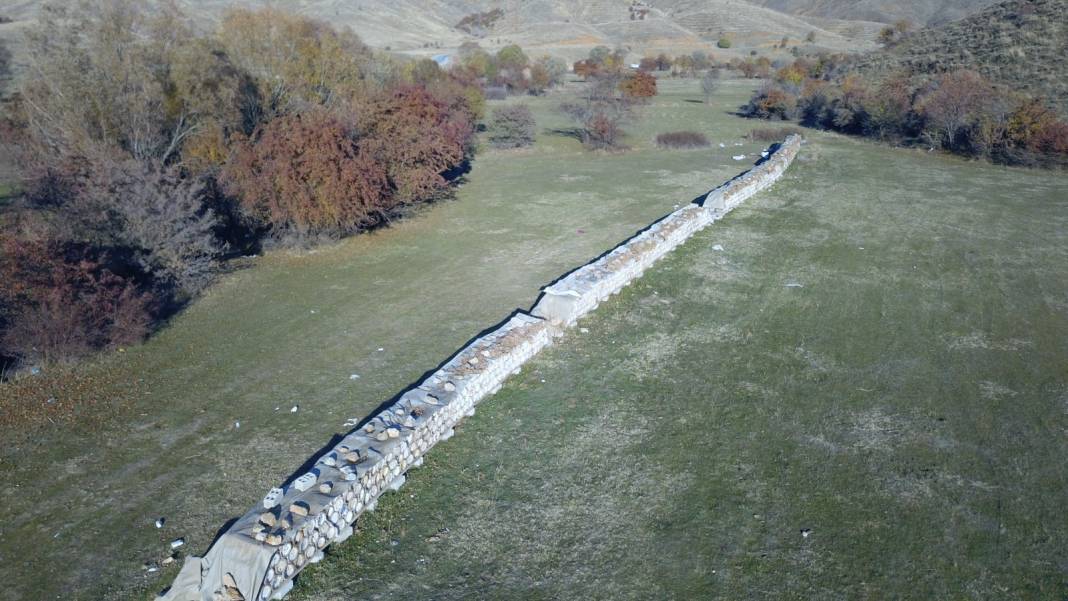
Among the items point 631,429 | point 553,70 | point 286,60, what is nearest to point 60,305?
point 631,429

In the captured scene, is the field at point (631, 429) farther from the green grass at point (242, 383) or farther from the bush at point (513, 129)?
the bush at point (513, 129)

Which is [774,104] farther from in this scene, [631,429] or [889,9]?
[889,9]

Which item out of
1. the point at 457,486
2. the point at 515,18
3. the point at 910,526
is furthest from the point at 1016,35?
the point at 515,18

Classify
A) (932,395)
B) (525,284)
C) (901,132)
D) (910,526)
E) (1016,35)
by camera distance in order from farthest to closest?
(1016,35), (901,132), (525,284), (932,395), (910,526)

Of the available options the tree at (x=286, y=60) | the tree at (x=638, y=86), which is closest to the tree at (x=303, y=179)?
the tree at (x=286, y=60)

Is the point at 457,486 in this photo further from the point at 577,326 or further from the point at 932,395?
the point at 932,395

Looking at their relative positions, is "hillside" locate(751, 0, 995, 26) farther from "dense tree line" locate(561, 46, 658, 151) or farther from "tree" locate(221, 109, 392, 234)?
"tree" locate(221, 109, 392, 234)

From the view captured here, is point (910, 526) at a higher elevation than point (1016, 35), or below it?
below
